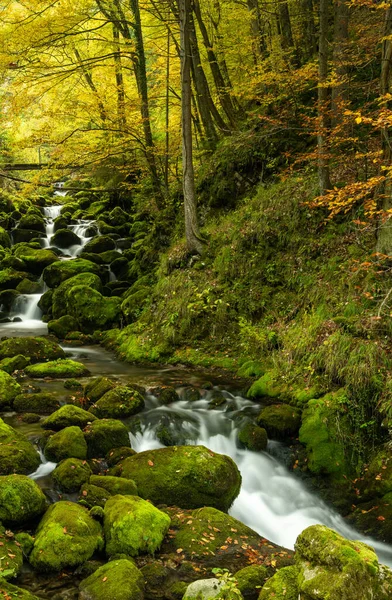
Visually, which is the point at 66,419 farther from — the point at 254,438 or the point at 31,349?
the point at 31,349

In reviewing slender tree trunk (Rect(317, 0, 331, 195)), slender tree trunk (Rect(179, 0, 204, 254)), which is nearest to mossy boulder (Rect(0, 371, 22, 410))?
slender tree trunk (Rect(179, 0, 204, 254))

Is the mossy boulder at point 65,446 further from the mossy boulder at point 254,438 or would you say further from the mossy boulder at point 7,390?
the mossy boulder at point 254,438

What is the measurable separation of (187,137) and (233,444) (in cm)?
732

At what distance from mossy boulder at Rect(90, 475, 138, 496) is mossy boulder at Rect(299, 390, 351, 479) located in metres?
2.49

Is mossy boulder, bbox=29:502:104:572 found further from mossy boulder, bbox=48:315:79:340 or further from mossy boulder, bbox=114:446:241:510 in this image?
mossy boulder, bbox=48:315:79:340

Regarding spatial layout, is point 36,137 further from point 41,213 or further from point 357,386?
point 41,213

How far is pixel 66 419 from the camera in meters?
6.24

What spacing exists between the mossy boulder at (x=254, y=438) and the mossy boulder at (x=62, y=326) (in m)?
7.43

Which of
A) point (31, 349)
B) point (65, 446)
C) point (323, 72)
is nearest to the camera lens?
point (65, 446)

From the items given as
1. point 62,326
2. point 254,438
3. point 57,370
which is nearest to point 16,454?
point 254,438

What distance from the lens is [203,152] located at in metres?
14.0

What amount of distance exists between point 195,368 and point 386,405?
4.58 metres

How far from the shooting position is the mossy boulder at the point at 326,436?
5836mm

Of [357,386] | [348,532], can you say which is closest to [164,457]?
[348,532]
